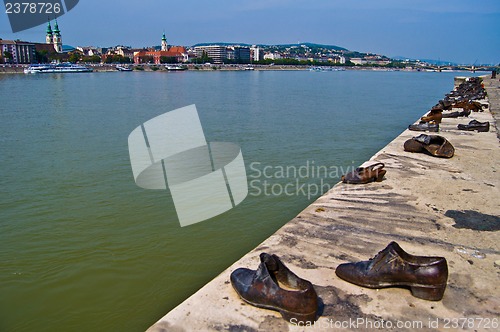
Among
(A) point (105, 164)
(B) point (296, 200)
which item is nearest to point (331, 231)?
(B) point (296, 200)

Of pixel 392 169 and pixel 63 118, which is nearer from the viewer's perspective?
pixel 392 169

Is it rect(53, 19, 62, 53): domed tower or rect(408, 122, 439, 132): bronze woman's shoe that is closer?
rect(408, 122, 439, 132): bronze woman's shoe

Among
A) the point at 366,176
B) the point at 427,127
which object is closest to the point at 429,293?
the point at 366,176

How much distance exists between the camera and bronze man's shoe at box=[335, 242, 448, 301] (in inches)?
126

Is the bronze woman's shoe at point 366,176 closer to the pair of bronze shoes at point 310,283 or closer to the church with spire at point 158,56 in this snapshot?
the pair of bronze shoes at point 310,283

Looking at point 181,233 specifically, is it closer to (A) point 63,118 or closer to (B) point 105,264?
(B) point 105,264

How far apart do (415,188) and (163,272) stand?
3.87 metres

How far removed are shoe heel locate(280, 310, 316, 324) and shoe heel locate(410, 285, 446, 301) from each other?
91 centimetres

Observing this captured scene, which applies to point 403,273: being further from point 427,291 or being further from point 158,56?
point 158,56

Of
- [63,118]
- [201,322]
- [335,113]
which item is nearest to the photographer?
[201,322]

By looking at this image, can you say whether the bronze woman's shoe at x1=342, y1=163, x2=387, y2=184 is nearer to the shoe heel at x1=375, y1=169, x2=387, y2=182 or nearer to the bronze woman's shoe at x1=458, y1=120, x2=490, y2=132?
the shoe heel at x1=375, y1=169, x2=387, y2=182

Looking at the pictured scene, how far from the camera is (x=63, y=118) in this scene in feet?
65.1

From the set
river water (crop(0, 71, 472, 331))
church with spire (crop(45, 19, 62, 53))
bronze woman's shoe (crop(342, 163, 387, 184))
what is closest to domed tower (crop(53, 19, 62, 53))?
church with spire (crop(45, 19, 62, 53))

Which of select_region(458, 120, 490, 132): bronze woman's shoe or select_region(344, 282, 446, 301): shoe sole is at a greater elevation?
select_region(458, 120, 490, 132): bronze woman's shoe
